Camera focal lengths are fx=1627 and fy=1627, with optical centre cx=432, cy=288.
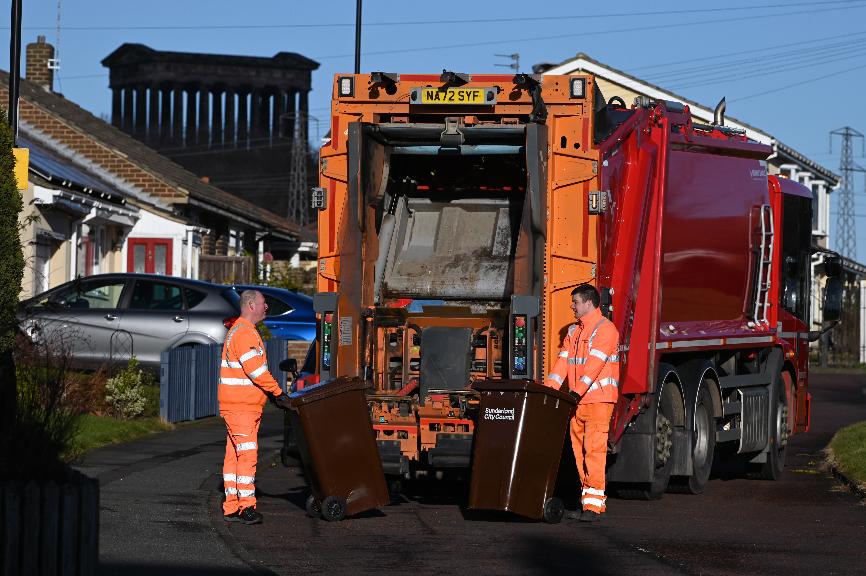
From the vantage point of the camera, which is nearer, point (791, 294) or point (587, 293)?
point (587, 293)

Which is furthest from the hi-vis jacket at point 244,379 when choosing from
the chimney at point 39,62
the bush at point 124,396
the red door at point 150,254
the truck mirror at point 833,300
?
the chimney at point 39,62

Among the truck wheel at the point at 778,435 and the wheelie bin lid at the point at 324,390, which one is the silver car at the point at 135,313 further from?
the wheelie bin lid at the point at 324,390

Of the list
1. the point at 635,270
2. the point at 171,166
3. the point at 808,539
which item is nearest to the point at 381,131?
the point at 635,270

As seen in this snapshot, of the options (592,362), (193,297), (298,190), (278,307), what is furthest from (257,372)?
(298,190)

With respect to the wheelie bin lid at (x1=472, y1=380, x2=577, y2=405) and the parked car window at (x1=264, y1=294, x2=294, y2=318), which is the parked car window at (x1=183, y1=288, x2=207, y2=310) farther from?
the wheelie bin lid at (x1=472, y1=380, x2=577, y2=405)

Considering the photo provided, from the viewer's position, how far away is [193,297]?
19.9m

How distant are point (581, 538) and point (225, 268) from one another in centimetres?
2410

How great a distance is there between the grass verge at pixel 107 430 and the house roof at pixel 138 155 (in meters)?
15.9

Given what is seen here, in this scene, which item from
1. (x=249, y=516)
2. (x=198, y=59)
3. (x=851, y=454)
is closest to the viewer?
(x=249, y=516)

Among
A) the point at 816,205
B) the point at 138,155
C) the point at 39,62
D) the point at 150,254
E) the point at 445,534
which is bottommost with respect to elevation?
the point at 445,534

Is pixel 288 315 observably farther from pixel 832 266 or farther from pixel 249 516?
pixel 249 516

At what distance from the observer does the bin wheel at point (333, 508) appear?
10828mm

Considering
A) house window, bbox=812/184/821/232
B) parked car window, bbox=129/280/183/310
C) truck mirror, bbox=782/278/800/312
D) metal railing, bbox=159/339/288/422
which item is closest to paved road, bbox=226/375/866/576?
truck mirror, bbox=782/278/800/312

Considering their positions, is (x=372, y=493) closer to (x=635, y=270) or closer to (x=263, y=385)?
(x=263, y=385)
